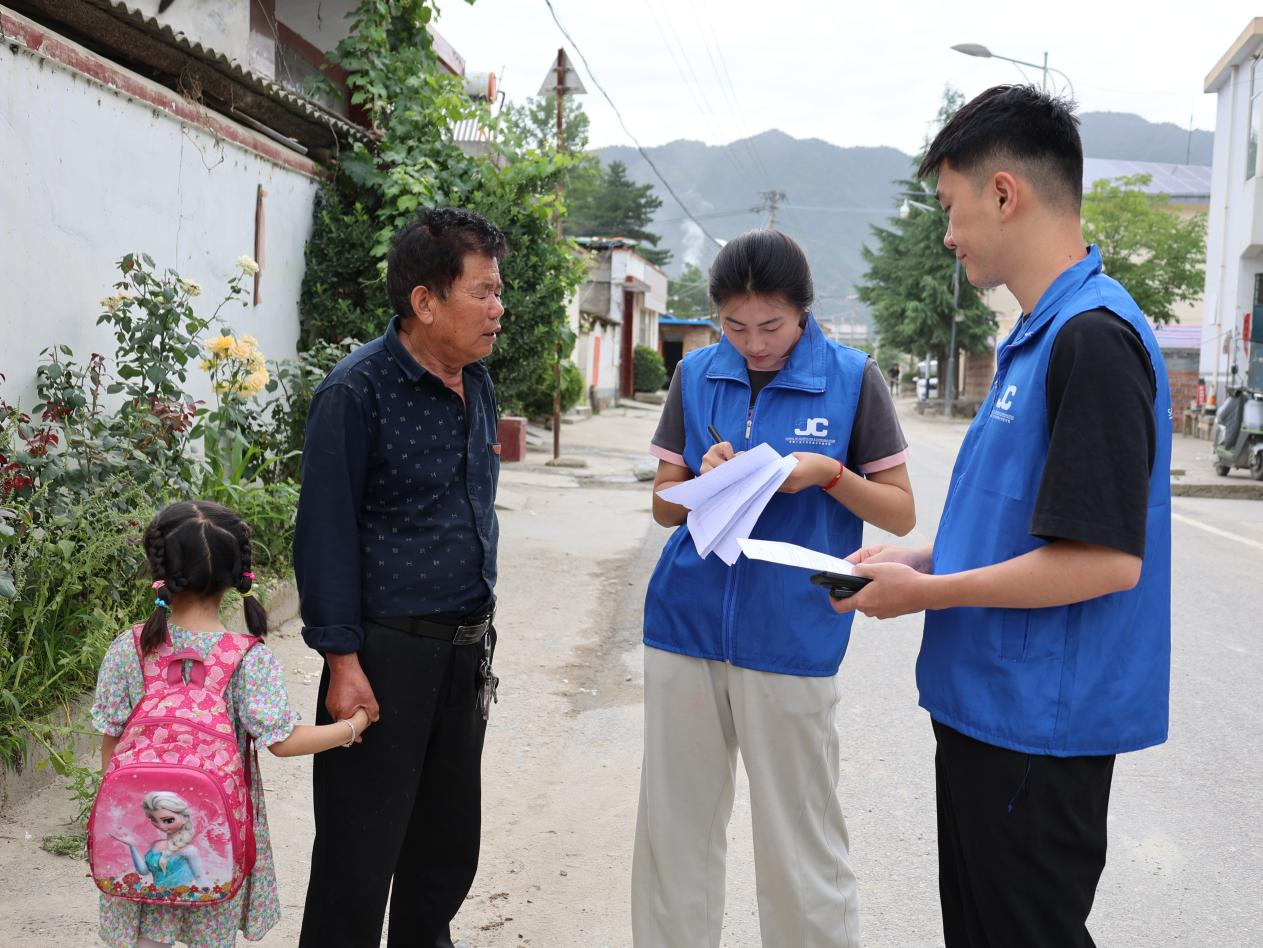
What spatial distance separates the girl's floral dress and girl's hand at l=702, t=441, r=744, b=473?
1040 mm

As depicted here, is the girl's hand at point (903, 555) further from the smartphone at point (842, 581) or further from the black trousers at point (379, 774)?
the black trousers at point (379, 774)

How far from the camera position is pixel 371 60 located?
9.63 m

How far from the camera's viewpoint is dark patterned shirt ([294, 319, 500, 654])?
8.52ft

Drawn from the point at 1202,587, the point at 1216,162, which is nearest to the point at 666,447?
the point at 1202,587

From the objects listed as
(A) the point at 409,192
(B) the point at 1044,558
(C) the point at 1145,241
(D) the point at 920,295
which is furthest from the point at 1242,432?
(D) the point at 920,295

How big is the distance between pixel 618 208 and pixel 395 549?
6455cm

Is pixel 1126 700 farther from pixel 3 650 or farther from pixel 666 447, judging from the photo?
pixel 3 650

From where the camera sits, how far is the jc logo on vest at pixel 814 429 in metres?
2.73

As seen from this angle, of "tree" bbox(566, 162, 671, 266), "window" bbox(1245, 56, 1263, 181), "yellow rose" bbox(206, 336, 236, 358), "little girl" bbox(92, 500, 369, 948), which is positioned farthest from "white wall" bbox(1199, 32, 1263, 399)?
"tree" bbox(566, 162, 671, 266)

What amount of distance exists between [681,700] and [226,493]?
4.10 meters

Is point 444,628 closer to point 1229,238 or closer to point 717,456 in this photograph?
point 717,456

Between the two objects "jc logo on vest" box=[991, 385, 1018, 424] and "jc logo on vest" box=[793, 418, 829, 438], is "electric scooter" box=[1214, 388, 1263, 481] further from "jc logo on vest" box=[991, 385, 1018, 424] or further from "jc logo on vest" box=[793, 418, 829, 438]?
"jc logo on vest" box=[991, 385, 1018, 424]

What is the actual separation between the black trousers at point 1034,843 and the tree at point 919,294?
40.3m

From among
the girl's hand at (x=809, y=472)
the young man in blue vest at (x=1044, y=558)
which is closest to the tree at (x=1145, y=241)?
the girl's hand at (x=809, y=472)
